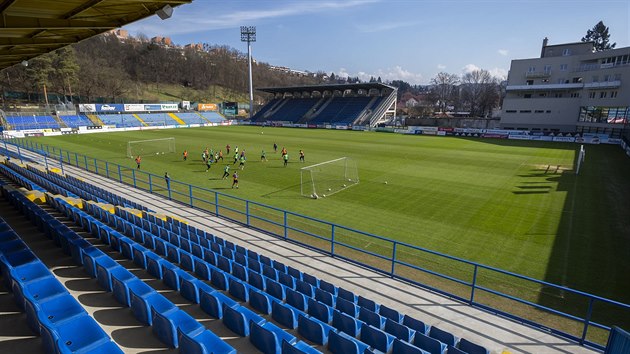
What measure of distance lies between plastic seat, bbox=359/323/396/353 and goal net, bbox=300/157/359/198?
1365cm

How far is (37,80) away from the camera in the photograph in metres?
66.7

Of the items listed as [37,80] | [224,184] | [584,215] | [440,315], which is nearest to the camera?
[440,315]

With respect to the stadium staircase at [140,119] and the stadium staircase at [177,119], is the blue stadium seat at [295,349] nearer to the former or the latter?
the stadium staircase at [140,119]

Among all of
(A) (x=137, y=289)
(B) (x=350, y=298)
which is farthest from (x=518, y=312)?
(A) (x=137, y=289)

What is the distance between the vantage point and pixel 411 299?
9148 millimetres

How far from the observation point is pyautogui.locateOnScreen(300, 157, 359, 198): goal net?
21778mm

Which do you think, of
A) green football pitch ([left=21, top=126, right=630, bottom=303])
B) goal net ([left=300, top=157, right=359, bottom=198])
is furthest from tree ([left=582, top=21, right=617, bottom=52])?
goal net ([left=300, top=157, right=359, bottom=198])

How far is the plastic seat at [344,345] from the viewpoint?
538 cm

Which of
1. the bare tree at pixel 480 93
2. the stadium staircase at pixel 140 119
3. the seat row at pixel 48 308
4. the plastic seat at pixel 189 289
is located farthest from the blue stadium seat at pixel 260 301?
the bare tree at pixel 480 93

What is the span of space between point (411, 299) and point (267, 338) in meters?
5.14

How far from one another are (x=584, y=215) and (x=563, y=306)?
10.8 meters

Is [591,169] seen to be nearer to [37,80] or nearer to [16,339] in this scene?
[16,339]

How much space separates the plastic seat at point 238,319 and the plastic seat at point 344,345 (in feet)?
4.38

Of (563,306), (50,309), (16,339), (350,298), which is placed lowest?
(563,306)
